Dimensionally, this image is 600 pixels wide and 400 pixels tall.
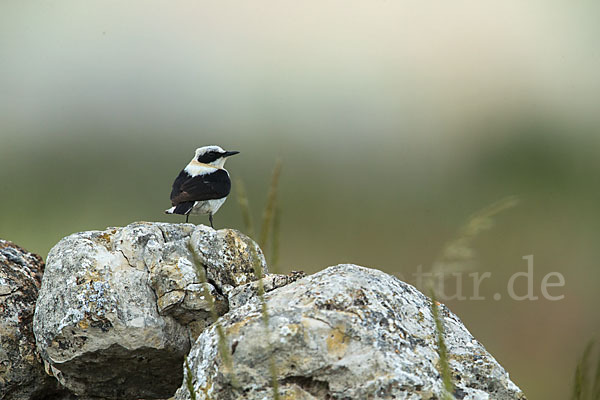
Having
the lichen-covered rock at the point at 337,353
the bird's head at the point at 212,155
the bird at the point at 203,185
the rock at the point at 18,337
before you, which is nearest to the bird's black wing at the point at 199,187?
the bird at the point at 203,185

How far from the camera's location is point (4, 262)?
19.3 ft

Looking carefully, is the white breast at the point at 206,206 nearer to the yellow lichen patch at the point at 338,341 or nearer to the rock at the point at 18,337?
the rock at the point at 18,337

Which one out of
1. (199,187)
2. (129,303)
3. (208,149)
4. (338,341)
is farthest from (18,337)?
(208,149)

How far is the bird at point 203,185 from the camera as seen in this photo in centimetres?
770

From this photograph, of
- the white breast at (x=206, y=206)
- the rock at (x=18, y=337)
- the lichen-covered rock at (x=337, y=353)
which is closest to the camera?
the lichen-covered rock at (x=337, y=353)

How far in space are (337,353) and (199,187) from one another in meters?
4.45

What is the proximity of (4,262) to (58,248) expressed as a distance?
877 millimetres

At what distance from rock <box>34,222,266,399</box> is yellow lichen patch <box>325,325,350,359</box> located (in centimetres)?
157

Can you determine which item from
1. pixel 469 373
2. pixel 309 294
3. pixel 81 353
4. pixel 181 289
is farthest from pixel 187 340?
pixel 469 373

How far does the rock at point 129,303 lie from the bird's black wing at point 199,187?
6.77ft

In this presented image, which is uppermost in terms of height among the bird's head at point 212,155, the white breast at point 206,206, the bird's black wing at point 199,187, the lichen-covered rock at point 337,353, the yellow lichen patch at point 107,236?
the bird's head at point 212,155

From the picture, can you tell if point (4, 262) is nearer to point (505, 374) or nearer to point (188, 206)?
point (188, 206)

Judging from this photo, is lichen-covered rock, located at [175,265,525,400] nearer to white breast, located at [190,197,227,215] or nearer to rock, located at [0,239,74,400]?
rock, located at [0,239,74,400]

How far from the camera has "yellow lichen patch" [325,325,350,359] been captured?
3.65 meters
